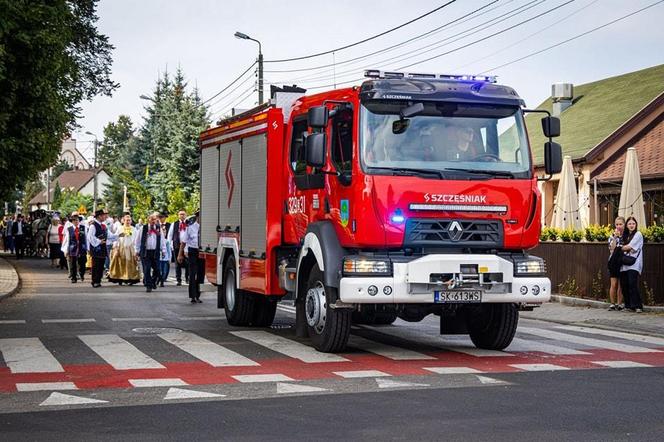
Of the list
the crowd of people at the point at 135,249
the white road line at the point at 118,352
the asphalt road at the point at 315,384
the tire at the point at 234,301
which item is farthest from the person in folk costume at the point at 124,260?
the white road line at the point at 118,352

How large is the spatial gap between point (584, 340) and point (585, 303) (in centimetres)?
659

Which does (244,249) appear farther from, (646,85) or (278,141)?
(646,85)

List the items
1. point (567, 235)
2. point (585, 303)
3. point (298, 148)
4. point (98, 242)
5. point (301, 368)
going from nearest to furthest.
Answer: point (301, 368) < point (298, 148) < point (585, 303) < point (567, 235) < point (98, 242)

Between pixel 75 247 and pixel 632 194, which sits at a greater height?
pixel 632 194

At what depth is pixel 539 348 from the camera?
13.8 meters

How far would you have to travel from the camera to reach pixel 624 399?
30.8ft

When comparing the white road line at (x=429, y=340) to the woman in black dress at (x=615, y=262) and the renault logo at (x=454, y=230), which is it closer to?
the renault logo at (x=454, y=230)

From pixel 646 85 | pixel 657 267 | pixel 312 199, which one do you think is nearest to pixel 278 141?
pixel 312 199

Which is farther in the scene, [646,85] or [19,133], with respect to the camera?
[646,85]

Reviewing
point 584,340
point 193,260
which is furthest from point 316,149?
point 193,260

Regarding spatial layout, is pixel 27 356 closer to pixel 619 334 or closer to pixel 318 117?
pixel 318 117

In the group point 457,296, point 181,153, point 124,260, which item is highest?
point 181,153

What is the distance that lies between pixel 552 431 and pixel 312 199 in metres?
6.02

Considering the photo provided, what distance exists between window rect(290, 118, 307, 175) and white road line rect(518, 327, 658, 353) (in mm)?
4297
